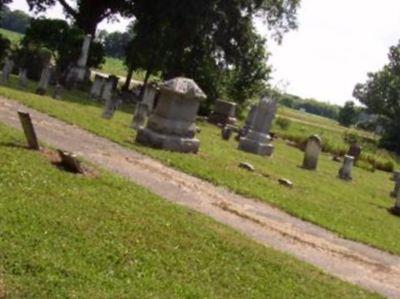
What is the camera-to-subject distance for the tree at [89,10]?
42.3m

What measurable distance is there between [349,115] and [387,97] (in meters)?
27.8

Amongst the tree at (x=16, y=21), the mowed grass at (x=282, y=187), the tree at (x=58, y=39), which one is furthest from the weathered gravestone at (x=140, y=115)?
the tree at (x=16, y=21)

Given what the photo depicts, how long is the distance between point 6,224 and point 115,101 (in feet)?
55.8

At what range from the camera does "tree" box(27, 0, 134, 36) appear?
139 ft

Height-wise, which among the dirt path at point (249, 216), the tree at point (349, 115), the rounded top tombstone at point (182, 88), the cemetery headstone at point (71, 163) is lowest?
the dirt path at point (249, 216)

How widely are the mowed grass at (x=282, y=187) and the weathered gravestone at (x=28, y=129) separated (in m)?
4.85

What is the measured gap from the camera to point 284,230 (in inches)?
543

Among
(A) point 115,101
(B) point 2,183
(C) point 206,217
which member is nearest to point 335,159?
(A) point 115,101

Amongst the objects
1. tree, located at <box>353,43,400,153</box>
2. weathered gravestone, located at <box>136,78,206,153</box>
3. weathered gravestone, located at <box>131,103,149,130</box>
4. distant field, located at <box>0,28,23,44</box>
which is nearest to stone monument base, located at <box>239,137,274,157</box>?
weathered gravestone, located at <box>131,103,149,130</box>

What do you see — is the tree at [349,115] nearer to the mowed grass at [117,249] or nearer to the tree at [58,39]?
the tree at [58,39]

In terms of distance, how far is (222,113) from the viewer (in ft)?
134

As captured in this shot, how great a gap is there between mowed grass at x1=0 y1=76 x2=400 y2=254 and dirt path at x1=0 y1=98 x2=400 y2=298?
0.69 metres

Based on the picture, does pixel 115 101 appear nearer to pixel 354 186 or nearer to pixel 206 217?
pixel 354 186

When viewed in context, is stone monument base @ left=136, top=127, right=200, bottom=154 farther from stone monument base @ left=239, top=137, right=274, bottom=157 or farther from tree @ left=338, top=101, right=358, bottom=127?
tree @ left=338, top=101, right=358, bottom=127
